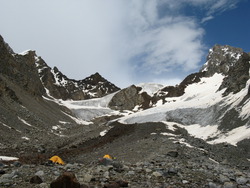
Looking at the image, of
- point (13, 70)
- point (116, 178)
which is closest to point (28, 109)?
point (13, 70)

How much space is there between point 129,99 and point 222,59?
6543 centimetres

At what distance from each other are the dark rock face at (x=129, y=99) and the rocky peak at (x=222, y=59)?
44593mm

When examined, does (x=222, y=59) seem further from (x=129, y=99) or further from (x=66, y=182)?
(x=66, y=182)

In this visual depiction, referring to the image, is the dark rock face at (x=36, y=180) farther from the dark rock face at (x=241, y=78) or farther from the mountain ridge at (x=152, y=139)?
the dark rock face at (x=241, y=78)

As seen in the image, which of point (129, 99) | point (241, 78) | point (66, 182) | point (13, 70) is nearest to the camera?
point (66, 182)

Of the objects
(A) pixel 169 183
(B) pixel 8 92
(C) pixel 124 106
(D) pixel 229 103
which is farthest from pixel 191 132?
(C) pixel 124 106

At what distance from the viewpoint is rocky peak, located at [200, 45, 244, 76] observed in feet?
492

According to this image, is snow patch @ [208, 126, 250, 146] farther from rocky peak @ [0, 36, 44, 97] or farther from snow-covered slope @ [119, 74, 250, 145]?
rocky peak @ [0, 36, 44, 97]

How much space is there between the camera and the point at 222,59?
6142 inches

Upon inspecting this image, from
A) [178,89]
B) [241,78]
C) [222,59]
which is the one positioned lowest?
[241,78]

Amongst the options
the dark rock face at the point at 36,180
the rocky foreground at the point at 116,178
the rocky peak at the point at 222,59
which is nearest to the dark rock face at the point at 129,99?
the rocky peak at the point at 222,59

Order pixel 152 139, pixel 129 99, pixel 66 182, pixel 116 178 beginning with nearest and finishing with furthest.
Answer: pixel 66 182, pixel 116 178, pixel 152 139, pixel 129 99

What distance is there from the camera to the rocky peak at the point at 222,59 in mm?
149875

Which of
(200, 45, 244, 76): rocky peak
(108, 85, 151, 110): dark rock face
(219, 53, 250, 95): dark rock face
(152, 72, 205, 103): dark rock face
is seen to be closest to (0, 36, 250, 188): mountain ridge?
(219, 53, 250, 95): dark rock face
